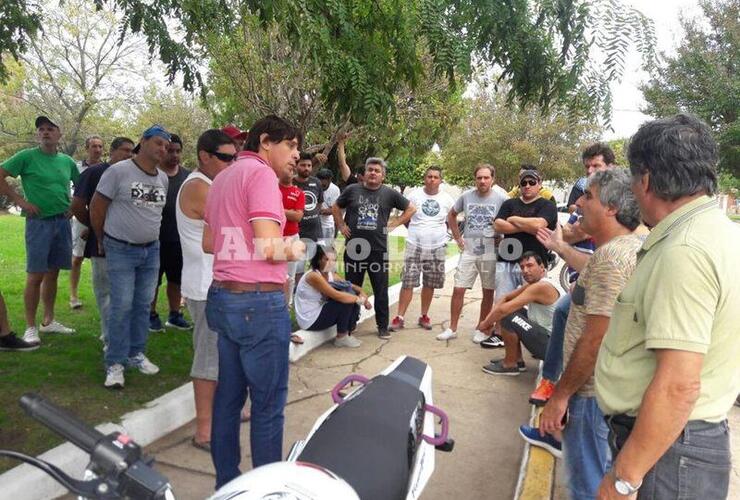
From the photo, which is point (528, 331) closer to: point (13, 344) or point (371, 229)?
point (371, 229)

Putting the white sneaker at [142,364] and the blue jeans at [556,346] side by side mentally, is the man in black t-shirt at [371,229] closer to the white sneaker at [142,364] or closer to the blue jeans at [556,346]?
the white sneaker at [142,364]

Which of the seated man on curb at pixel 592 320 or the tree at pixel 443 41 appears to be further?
the tree at pixel 443 41

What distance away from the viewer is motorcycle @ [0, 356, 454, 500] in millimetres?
1030

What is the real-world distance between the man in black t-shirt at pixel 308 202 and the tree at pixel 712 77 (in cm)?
1762

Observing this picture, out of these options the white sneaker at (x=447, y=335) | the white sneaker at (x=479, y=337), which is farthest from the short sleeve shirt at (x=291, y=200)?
the white sneaker at (x=479, y=337)

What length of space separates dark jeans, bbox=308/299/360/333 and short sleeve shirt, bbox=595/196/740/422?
13.3 feet

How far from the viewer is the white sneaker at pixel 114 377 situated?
395 centimetres

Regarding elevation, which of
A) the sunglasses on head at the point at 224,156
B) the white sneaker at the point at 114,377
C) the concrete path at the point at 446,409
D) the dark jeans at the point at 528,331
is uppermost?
the sunglasses on head at the point at 224,156

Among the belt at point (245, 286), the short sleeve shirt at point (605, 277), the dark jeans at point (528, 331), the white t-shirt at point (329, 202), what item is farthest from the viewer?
the white t-shirt at point (329, 202)

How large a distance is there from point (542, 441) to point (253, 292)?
219 cm

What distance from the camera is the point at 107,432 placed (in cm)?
326

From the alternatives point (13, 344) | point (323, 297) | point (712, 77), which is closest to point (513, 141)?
point (712, 77)

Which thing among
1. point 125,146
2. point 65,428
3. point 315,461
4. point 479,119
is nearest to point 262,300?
point 315,461

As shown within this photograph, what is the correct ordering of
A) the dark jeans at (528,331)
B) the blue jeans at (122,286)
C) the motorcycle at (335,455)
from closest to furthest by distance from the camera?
the motorcycle at (335,455), the blue jeans at (122,286), the dark jeans at (528,331)
